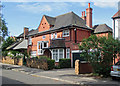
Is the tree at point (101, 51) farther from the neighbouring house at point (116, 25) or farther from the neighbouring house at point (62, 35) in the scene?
the neighbouring house at point (62, 35)

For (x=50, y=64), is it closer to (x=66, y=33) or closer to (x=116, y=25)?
(x=66, y=33)

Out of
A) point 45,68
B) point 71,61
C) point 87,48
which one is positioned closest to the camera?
point 87,48

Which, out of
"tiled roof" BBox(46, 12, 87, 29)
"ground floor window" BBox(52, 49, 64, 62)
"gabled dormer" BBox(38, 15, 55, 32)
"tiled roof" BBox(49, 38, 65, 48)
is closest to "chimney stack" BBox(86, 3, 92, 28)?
"tiled roof" BBox(46, 12, 87, 29)

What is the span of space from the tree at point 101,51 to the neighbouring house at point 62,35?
6812mm

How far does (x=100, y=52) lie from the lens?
12086 millimetres

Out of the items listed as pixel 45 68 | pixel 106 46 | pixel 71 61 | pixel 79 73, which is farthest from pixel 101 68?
pixel 71 61

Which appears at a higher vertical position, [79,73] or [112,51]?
[112,51]

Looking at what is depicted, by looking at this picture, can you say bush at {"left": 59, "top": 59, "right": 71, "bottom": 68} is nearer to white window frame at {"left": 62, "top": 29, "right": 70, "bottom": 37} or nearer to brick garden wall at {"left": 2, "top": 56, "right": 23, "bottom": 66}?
white window frame at {"left": 62, "top": 29, "right": 70, "bottom": 37}

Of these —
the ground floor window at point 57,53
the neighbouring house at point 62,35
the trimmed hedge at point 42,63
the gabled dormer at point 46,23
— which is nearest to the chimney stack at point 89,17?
the neighbouring house at point 62,35

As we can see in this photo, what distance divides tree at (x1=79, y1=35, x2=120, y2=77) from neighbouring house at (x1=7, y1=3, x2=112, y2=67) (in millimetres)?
6812

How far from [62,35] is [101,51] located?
1256 cm

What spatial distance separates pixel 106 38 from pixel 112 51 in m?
1.22

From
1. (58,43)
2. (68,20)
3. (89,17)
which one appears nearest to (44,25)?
(68,20)

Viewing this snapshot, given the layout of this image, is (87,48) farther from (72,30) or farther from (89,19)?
(89,19)
